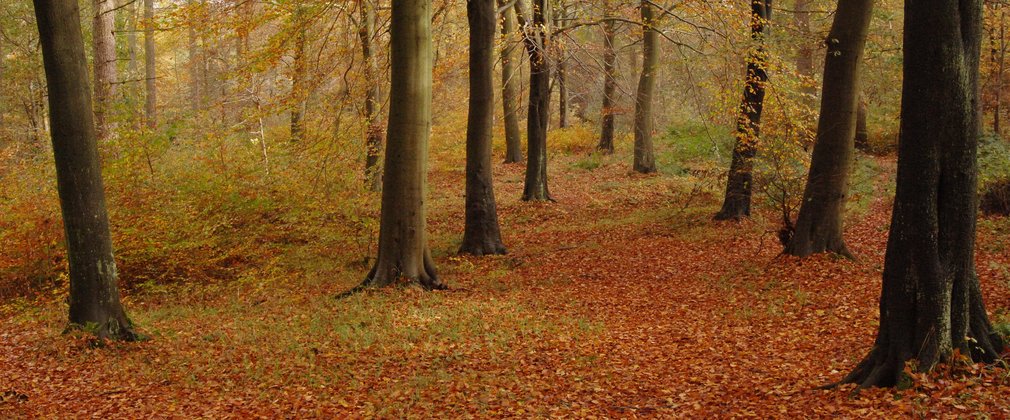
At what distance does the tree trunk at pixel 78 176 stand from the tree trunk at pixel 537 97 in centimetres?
797

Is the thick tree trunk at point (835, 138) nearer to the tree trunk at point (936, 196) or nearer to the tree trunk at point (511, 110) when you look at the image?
the tree trunk at point (936, 196)

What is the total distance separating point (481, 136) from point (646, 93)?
26.7 ft

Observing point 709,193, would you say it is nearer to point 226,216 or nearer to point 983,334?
point 226,216

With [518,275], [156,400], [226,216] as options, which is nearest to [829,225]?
[518,275]

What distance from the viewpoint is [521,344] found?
26.2 feet

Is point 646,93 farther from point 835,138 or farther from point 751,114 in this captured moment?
point 835,138

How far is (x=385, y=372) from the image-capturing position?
7.10m

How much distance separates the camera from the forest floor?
20.0ft

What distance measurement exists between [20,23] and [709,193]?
21.3 m

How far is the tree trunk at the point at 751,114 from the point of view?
480 inches

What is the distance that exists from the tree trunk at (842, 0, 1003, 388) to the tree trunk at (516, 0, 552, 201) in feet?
29.2

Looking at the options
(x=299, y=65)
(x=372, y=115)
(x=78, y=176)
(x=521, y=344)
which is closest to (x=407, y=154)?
(x=521, y=344)

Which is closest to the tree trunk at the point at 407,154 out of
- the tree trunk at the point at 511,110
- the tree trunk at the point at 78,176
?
the tree trunk at the point at 78,176

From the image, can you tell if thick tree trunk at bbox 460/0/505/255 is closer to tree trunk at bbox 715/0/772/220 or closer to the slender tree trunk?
the slender tree trunk
